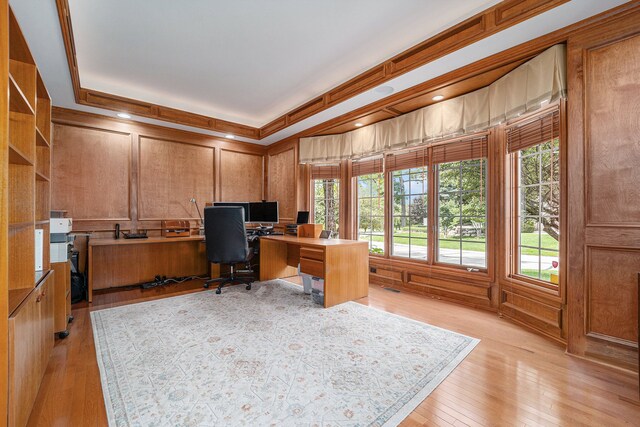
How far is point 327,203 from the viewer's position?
5.20 m

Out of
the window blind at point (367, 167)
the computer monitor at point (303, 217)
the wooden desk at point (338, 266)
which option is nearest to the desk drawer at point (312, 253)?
the wooden desk at point (338, 266)

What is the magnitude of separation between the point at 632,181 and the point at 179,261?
5429 mm

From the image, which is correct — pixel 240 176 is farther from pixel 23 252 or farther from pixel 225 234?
pixel 23 252

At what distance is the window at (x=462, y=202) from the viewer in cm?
348

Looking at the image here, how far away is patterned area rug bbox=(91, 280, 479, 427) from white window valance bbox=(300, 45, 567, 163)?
2190 millimetres

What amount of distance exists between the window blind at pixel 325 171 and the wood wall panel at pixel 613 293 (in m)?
3.50

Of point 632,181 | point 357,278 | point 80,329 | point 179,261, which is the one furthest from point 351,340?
point 179,261

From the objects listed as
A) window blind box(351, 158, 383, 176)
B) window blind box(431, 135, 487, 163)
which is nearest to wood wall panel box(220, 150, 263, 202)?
window blind box(351, 158, 383, 176)

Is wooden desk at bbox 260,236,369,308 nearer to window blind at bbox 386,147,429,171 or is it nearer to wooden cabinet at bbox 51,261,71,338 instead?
window blind at bbox 386,147,429,171

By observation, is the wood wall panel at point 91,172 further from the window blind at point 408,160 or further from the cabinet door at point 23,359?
the window blind at point 408,160

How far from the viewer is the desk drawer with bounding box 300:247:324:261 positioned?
3.46 meters

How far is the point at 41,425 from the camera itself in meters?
1.49

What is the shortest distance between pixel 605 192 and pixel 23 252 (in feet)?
12.9

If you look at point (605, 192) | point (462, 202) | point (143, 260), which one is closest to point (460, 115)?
point (462, 202)
